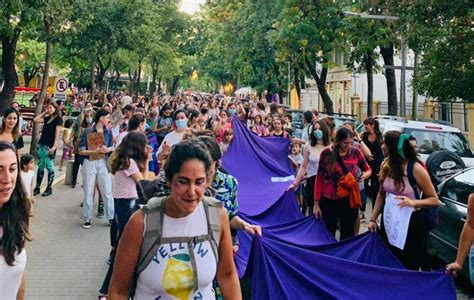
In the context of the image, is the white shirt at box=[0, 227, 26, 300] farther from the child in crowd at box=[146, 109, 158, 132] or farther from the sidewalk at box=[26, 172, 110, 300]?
the child in crowd at box=[146, 109, 158, 132]

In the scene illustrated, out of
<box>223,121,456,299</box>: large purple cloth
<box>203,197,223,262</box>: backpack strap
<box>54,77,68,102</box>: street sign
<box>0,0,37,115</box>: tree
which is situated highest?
<box>0,0,37,115</box>: tree

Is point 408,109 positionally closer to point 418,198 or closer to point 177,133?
point 177,133

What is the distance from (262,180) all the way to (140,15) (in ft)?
52.0

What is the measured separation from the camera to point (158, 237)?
8.94 ft

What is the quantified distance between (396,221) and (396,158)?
590 mm

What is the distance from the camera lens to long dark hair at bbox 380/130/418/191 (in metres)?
5.16

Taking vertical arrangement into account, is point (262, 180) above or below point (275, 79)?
below

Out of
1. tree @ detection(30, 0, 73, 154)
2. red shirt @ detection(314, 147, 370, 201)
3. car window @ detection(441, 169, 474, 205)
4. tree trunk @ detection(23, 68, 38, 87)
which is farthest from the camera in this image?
tree trunk @ detection(23, 68, 38, 87)

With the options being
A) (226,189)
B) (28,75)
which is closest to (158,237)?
(226,189)

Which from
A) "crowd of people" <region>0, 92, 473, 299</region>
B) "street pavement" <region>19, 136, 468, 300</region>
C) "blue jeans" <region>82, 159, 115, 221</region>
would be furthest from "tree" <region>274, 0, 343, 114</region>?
"blue jeans" <region>82, 159, 115, 221</region>

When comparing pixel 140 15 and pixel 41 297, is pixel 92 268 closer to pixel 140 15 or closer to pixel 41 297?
pixel 41 297

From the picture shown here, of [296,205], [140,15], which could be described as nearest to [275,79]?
[140,15]

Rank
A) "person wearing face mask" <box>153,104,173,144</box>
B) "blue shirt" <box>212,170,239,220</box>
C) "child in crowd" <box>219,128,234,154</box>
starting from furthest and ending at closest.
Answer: "person wearing face mask" <box>153,104,173,144</box>
"child in crowd" <box>219,128,234,154</box>
"blue shirt" <box>212,170,239,220</box>

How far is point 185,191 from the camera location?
8.96 feet
